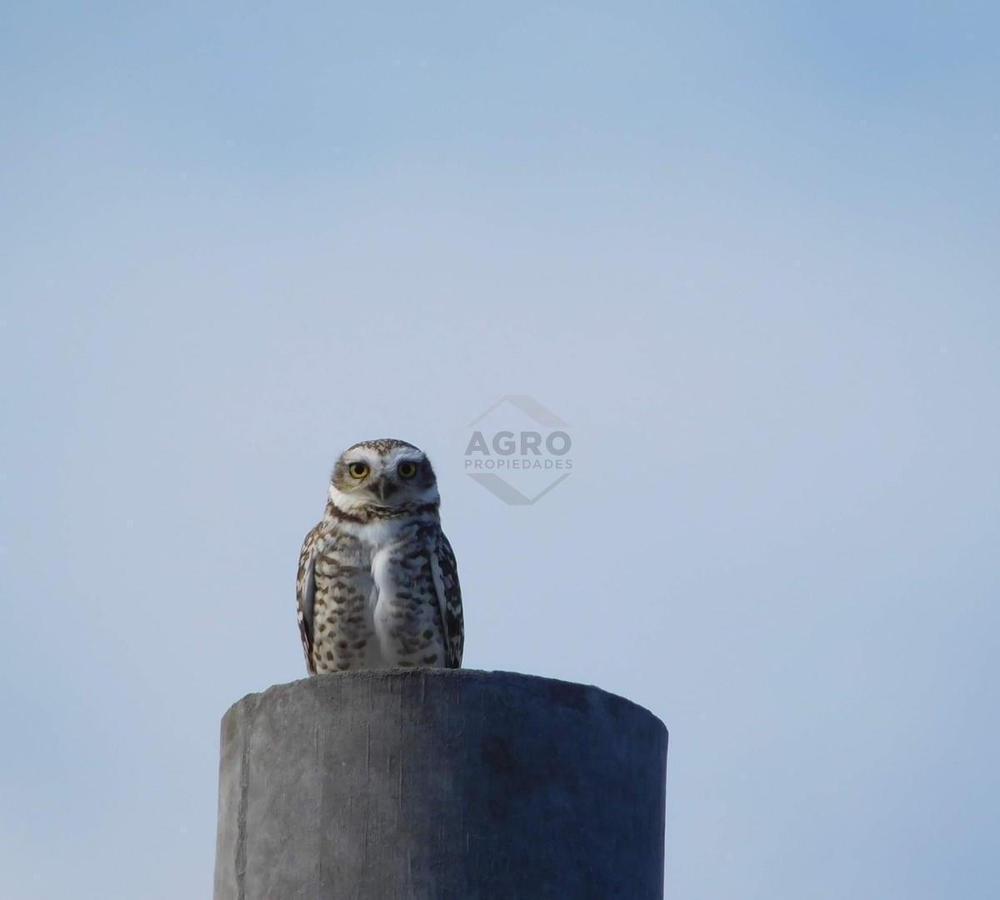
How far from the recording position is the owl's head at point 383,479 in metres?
8.88

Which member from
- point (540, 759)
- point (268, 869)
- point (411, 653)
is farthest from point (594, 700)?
point (411, 653)

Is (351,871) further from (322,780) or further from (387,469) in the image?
(387,469)

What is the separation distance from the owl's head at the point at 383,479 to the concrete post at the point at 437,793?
3.18 m

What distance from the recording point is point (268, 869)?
18.3 feet

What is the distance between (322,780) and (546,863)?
2.53ft

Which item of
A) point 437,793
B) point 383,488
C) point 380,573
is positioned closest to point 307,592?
point 380,573

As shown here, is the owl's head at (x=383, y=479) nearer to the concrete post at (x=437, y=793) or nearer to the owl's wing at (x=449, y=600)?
the owl's wing at (x=449, y=600)

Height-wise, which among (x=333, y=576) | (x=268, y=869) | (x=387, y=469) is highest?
(x=387, y=469)

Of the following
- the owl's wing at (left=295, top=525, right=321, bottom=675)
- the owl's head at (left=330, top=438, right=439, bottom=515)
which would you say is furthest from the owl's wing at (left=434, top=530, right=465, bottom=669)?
the owl's wing at (left=295, top=525, right=321, bottom=675)

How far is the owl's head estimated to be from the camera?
29.1ft

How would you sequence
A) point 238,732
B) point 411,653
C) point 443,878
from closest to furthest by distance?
point 443,878 < point 238,732 < point 411,653

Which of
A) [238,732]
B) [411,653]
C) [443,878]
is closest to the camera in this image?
[443,878]

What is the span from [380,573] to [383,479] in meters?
0.56

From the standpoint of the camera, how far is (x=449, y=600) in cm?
880
